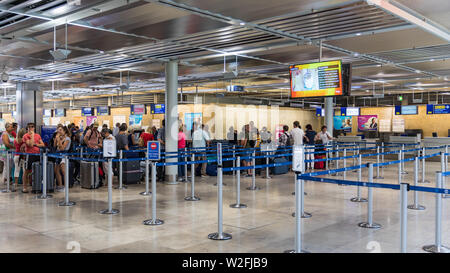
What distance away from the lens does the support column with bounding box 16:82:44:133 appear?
17656 mm

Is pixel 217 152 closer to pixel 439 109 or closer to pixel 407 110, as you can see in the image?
pixel 439 109

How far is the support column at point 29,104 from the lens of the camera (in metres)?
17.7

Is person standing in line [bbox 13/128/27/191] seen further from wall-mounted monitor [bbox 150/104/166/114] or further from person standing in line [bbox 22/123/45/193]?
wall-mounted monitor [bbox 150/104/166/114]

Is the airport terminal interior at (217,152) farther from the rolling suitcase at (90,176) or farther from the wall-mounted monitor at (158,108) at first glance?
the wall-mounted monitor at (158,108)

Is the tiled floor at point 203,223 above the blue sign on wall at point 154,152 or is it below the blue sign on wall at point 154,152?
below

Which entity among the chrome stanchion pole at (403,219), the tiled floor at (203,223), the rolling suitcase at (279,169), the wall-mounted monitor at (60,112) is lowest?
the tiled floor at (203,223)

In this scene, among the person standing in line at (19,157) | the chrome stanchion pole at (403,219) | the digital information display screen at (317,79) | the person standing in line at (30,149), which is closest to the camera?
the chrome stanchion pole at (403,219)

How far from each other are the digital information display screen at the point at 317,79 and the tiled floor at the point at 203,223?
255 centimetres

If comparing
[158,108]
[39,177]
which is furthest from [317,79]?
Answer: [158,108]

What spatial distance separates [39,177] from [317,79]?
742 cm

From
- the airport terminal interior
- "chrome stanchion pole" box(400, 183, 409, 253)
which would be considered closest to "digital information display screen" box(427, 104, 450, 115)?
the airport terminal interior

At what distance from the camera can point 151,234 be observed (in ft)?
21.0

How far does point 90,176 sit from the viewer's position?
37.3ft

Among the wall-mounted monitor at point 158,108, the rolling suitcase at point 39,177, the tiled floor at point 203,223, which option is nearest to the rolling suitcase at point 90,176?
the tiled floor at point 203,223
